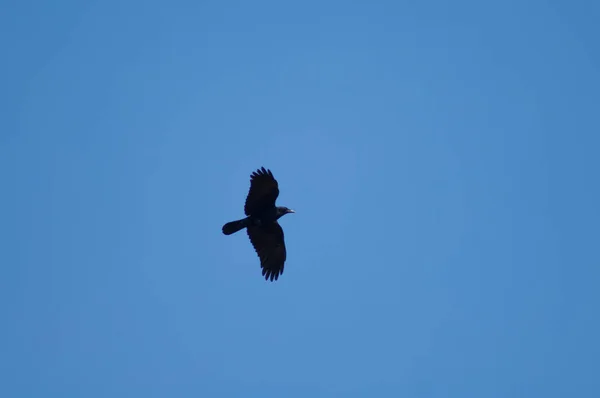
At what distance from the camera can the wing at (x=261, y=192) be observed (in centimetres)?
2053

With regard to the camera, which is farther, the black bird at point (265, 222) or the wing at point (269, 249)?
the wing at point (269, 249)

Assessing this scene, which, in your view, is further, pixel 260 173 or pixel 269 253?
pixel 269 253

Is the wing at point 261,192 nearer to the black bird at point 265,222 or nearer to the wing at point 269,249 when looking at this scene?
the black bird at point 265,222

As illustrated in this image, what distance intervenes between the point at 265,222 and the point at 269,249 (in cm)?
90

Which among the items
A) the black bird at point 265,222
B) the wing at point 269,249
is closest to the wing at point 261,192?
the black bird at point 265,222

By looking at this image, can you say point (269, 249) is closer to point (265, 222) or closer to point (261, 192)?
point (265, 222)

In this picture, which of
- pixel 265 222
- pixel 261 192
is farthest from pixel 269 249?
pixel 261 192

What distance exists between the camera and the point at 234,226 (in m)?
21.3

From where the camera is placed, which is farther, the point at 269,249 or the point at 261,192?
the point at 269,249

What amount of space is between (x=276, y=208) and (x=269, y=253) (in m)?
1.38

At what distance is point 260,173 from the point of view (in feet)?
67.2

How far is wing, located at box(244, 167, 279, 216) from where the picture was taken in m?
20.5

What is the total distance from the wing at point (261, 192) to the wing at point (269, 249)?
931 mm

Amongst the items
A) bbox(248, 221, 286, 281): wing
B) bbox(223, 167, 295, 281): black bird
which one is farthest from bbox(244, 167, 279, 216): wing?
bbox(248, 221, 286, 281): wing
